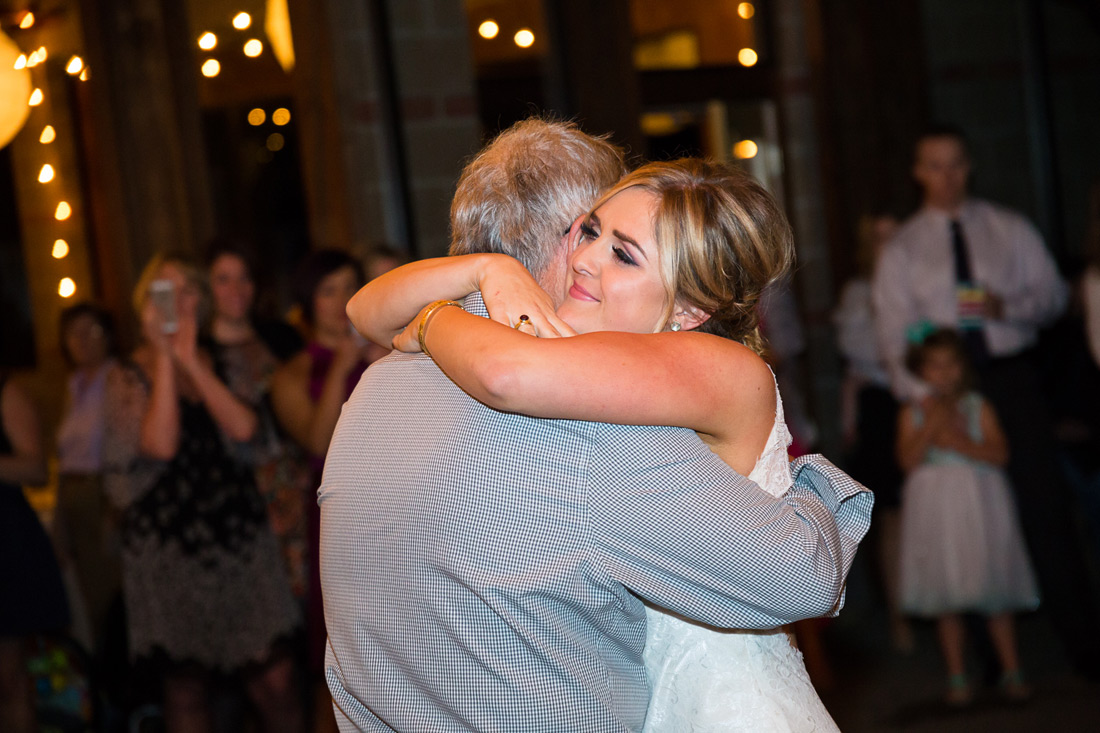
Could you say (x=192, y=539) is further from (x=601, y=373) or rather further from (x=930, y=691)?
(x=930, y=691)

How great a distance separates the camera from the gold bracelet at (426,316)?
4.37 feet

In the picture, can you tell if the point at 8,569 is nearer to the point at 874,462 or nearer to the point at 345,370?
the point at 345,370

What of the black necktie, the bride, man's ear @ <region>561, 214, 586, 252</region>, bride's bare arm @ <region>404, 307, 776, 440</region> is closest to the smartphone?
the bride

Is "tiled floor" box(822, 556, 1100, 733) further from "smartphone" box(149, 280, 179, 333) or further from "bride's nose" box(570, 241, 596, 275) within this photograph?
"bride's nose" box(570, 241, 596, 275)

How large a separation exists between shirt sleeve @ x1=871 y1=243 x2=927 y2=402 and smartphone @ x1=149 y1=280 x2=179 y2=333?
2640mm

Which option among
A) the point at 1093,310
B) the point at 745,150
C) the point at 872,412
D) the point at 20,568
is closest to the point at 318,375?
the point at 20,568

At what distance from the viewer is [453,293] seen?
141 centimetres

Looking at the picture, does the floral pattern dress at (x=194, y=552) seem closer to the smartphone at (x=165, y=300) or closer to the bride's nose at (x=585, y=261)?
the smartphone at (x=165, y=300)

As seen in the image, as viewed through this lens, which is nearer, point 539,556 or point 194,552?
point 539,556

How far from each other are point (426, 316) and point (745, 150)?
4717mm

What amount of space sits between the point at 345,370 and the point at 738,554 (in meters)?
2.19

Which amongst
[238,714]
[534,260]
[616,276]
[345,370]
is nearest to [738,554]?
[616,276]

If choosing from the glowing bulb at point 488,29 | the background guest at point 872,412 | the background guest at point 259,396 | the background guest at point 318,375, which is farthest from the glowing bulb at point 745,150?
the background guest at point 259,396

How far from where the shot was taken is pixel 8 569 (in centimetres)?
327
